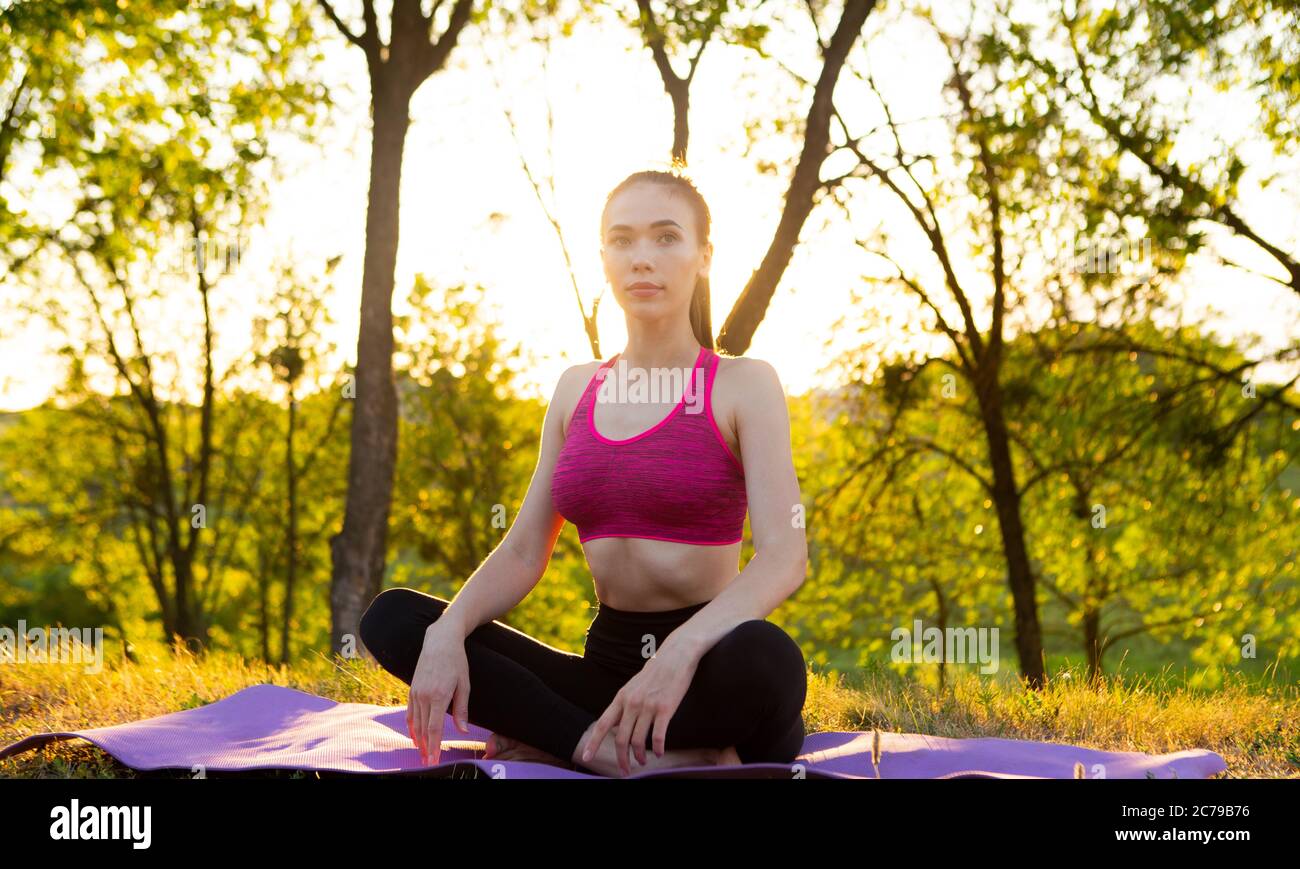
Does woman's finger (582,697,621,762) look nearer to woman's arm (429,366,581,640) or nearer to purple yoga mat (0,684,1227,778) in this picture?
purple yoga mat (0,684,1227,778)

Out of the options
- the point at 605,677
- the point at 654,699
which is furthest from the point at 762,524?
the point at 605,677

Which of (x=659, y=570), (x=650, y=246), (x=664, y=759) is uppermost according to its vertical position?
(x=650, y=246)

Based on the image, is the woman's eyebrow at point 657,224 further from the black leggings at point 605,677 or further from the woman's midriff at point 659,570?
the black leggings at point 605,677

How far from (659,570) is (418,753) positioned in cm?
100

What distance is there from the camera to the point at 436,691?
322 centimetres

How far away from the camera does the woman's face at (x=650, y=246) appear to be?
3488 mm

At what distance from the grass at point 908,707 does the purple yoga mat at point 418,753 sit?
10cm

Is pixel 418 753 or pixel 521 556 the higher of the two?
pixel 521 556

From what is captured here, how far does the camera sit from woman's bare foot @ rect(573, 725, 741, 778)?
3074mm

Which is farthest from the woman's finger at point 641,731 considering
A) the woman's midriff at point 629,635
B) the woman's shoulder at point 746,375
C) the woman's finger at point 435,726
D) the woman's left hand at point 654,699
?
the woman's shoulder at point 746,375

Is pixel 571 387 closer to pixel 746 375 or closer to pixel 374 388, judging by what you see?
pixel 746 375

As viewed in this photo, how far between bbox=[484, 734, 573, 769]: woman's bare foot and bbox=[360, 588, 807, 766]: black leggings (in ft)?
0.15

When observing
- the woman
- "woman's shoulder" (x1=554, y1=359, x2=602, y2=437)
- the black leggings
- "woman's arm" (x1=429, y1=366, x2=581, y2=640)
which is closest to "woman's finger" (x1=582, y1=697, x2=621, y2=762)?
the woman

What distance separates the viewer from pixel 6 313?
67.7ft
